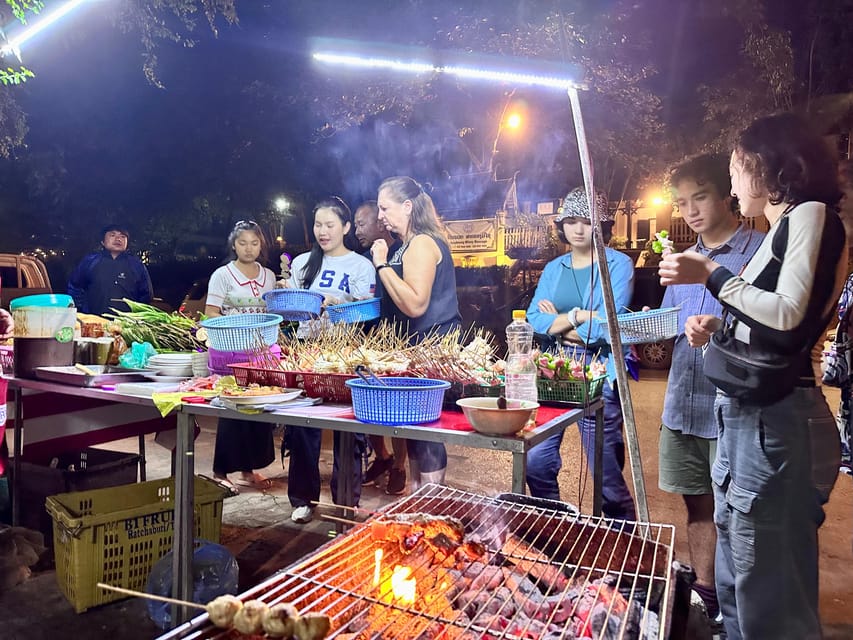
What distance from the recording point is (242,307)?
4.68 meters

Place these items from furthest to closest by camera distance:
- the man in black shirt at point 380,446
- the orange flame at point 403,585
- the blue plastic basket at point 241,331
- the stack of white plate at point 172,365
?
the man in black shirt at point 380,446 → the stack of white plate at point 172,365 → the blue plastic basket at point 241,331 → the orange flame at point 403,585

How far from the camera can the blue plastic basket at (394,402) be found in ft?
7.39

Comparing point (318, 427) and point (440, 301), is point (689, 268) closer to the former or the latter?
point (318, 427)

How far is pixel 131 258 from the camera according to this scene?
6.50 meters

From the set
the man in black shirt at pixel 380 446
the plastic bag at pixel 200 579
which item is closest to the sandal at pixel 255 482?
the man in black shirt at pixel 380 446

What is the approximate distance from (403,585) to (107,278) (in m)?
6.14

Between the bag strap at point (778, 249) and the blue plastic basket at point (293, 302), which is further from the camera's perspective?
the blue plastic basket at point (293, 302)

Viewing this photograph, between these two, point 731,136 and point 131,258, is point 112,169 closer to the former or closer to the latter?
point 131,258

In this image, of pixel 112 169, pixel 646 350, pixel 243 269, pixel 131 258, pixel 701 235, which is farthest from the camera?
pixel 112 169

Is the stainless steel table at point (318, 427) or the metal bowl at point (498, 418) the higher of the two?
the metal bowl at point (498, 418)

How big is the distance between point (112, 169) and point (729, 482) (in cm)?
1259

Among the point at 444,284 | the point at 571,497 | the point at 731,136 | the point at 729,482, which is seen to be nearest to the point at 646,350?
the point at 731,136

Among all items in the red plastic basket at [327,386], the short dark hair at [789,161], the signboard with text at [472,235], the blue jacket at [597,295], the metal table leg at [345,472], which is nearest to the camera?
the short dark hair at [789,161]

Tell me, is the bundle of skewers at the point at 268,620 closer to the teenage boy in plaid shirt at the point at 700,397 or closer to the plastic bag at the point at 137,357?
the teenage boy in plaid shirt at the point at 700,397
